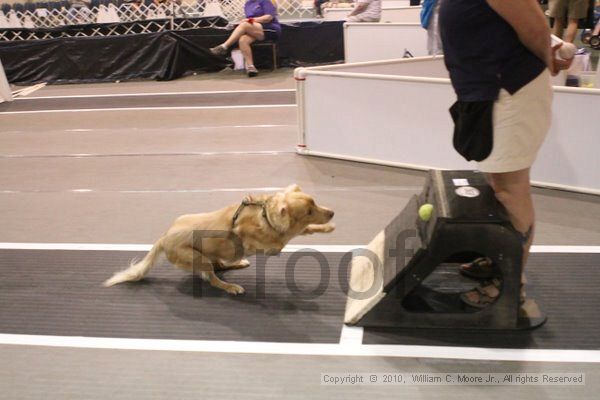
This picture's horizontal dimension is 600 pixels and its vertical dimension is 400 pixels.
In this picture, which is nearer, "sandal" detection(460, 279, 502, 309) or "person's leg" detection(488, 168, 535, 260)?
"person's leg" detection(488, 168, 535, 260)

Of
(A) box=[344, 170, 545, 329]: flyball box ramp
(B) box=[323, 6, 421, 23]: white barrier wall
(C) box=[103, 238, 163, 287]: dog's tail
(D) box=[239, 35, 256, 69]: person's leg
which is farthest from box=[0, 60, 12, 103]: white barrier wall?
(A) box=[344, 170, 545, 329]: flyball box ramp

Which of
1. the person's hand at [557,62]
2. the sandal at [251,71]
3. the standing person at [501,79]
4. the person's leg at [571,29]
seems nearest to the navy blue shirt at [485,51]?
the standing person at [501,79]

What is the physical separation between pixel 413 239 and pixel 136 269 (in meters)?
1.53

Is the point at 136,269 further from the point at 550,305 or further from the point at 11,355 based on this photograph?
the point at 550,305

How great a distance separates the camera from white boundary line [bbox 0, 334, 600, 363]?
2094mm

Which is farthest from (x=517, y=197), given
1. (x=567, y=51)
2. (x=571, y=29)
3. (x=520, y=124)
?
(x=571, y=29)

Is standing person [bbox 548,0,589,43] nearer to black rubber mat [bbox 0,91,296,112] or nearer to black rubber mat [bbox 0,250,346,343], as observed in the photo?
black rubber mat [bbox 0,91,296,112]

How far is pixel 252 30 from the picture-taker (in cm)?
836

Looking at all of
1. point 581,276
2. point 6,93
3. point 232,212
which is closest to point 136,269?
point 232,212

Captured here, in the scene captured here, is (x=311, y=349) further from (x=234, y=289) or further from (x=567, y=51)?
(x=567, y=51)

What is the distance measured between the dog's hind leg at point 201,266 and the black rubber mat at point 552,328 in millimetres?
792

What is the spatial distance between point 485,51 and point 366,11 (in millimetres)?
6816

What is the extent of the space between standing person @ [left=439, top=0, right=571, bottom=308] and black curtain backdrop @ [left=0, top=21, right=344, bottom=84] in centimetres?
736

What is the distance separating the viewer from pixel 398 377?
2.05 meters
